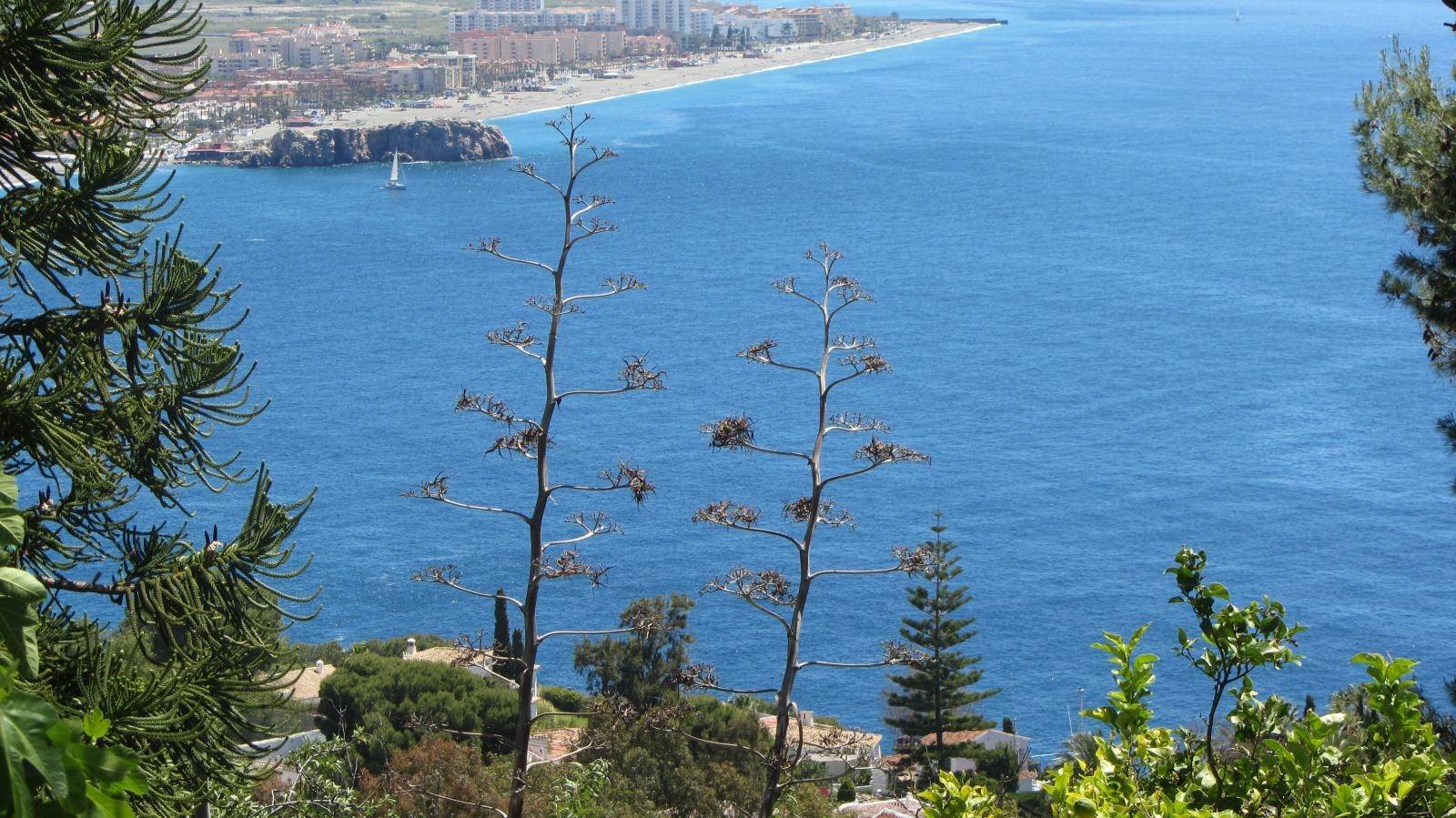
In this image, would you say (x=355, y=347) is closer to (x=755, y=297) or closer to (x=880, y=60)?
(x=755, y=297)

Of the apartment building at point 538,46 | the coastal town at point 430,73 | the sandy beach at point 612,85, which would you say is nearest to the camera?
the coastal town at point 430,73

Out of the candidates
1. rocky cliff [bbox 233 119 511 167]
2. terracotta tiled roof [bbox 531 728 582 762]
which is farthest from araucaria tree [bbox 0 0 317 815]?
rocky cliff [bbox 233 119 511 167]

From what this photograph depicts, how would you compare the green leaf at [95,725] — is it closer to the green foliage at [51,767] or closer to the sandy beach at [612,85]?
the green foliage at [51,767]

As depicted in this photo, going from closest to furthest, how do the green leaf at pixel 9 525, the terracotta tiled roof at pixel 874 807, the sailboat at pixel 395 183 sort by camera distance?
1. the green leaf at pixel 9 525
2. the terracotta tiled roof at pixel 874 807
3. the sailboat at pixel 395 183

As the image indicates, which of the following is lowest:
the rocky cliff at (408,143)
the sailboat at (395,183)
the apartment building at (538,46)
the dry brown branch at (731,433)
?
the sailboat at (395,183)

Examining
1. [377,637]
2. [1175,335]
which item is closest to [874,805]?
[377,637]

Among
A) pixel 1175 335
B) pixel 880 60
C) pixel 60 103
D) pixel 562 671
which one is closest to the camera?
pixel 60 103

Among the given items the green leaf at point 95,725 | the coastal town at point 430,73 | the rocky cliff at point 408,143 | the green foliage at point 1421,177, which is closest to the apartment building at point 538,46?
the coastal town at point 430,73
